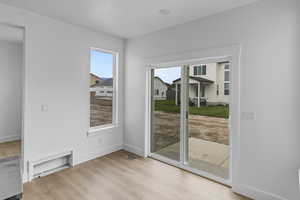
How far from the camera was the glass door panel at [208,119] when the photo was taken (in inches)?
108

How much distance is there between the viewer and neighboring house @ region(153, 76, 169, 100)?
3.51m

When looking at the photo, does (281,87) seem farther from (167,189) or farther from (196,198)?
(167,189)

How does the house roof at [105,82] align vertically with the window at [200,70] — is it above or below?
below

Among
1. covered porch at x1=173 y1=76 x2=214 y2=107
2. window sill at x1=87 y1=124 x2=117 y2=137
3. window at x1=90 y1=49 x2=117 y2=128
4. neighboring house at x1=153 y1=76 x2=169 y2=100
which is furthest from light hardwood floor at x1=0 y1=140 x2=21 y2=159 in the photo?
covered porch at x1=173 y1=76 x2=214 y2=107

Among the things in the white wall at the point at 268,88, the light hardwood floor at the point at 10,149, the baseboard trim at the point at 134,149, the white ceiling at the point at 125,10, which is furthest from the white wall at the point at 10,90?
the white wall at the point at 268,88

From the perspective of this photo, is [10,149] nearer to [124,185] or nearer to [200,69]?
[124,185]

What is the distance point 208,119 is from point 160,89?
3.99 ft

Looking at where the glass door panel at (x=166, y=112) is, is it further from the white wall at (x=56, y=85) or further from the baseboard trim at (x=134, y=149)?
the white wall at (x=56, y=85)

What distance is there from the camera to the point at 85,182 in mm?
2635

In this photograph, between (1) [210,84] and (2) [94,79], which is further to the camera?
(2) [94,79]

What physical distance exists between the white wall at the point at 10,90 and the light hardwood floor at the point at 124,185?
2.99m

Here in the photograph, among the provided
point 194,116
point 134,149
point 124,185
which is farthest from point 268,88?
point 134,149

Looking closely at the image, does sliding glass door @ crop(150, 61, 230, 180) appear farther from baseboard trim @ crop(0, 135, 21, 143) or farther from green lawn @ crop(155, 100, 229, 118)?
baseboard trim @ crop(0, 135, 21, 143)

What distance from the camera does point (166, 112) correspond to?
3.50 metres
